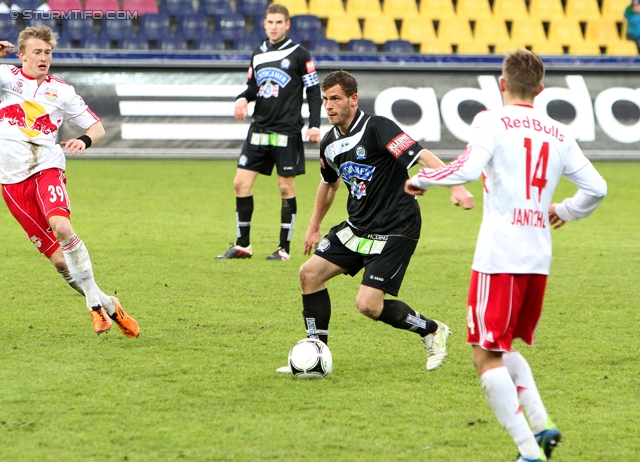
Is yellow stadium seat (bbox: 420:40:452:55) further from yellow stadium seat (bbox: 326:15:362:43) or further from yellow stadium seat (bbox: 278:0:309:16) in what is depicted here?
yellow stadium seat (bbox: 278:0:309:16)

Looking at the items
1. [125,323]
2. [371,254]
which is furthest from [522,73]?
[125,323]

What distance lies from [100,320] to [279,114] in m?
4.01

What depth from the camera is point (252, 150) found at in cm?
924

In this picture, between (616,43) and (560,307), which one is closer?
(560,307)

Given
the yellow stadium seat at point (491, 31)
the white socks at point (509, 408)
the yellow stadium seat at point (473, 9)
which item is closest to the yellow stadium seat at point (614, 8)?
the yellow stadium seat at point (491, 31)

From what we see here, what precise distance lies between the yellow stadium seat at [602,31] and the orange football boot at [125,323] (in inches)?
643

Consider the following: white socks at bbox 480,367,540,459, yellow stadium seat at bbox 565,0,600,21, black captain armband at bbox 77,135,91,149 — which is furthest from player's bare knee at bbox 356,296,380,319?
yellow stadium seat at bbox 565,0,600,21

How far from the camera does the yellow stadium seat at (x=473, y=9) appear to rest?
19953 mm

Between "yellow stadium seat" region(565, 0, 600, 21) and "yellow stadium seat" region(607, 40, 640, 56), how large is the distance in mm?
970

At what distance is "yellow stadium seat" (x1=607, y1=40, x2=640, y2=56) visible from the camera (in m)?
19.5

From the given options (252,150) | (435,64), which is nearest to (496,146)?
(252,150)

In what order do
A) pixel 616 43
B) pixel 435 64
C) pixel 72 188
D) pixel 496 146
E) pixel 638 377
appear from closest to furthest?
pixel 496 146, pixel 638 377, pixel 72 188, pixel 435 64, pixel 616 43

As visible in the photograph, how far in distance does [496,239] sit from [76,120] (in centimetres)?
367

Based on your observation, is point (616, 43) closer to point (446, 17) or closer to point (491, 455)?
point (446, 17)
